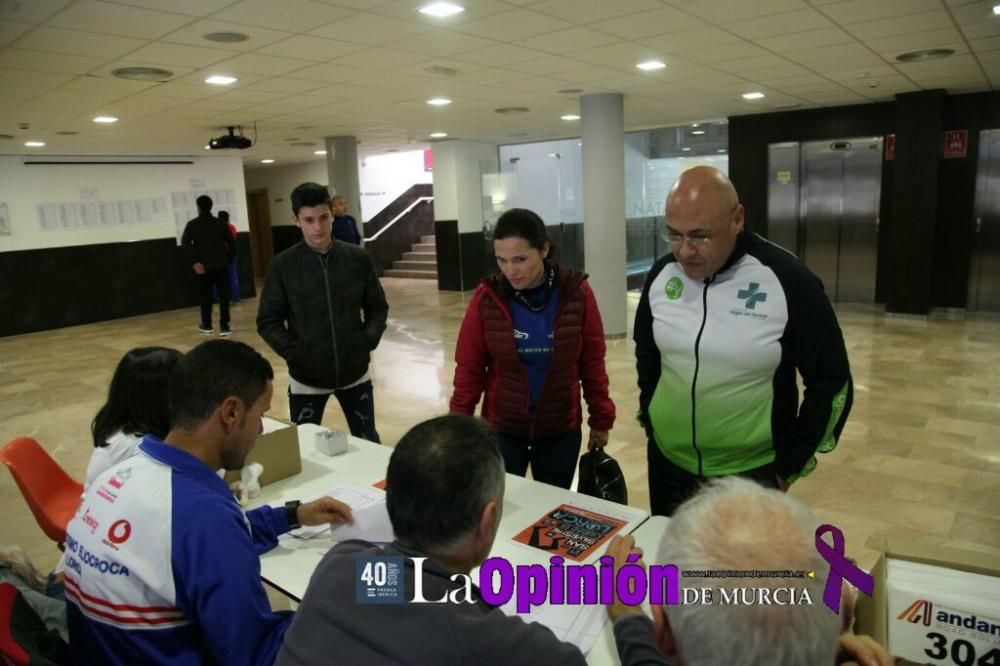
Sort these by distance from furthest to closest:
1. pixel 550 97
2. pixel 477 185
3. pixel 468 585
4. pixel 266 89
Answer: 1. pixel 477 185
2. pixel 550 97
3. pixel 266 89
4. pixel 468 585

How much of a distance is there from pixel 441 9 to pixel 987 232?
330 inches

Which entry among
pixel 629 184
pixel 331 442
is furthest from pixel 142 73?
pixel 629 184

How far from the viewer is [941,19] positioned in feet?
15.9

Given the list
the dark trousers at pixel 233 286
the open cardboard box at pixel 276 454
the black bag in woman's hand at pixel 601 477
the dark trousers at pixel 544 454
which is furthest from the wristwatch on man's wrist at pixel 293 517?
the dark trousers at pixel 233 286

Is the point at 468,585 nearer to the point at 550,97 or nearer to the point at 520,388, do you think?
the point at 520,388

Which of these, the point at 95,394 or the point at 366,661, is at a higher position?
the point at 366,661

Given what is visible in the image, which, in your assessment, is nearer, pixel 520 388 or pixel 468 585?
pixel 468 585

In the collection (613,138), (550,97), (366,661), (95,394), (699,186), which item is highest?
(550,97)

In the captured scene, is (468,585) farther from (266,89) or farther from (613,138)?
(613,138)

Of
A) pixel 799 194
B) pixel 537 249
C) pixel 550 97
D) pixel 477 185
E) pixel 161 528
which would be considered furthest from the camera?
pixel 477 185

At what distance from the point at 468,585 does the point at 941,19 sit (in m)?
5.53

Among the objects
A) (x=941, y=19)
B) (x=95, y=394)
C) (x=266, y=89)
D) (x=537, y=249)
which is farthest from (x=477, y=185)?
(x=537, y=249)
